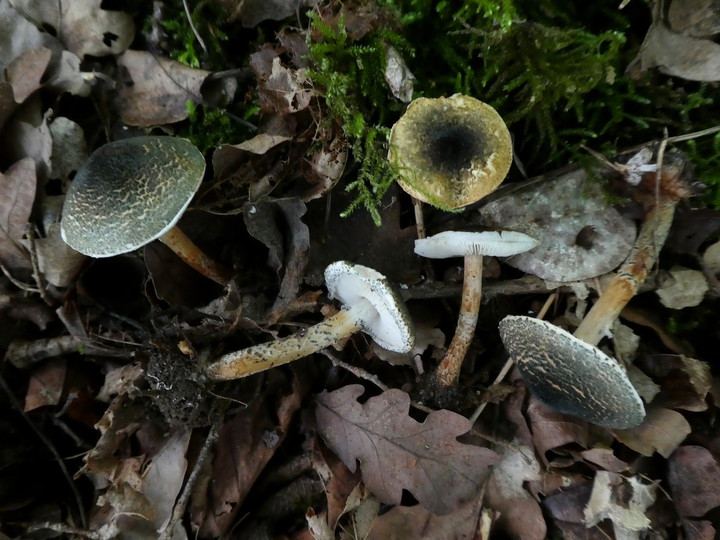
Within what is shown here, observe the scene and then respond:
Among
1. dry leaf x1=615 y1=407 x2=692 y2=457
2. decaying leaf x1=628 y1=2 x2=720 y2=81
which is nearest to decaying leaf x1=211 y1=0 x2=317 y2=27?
decaying leaf x1=628 y1=2 x2=720 y2=81

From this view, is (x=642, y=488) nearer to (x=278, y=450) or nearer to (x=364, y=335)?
(x=364, y=335)

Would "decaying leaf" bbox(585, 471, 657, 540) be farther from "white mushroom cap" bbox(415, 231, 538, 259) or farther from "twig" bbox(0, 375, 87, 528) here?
"twig" bbox(0, 375, 87, 528)

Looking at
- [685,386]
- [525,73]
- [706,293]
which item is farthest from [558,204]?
[685,386]

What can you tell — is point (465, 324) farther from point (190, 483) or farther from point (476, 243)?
point (190, 483)

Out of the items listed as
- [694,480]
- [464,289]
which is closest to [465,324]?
[464,289]

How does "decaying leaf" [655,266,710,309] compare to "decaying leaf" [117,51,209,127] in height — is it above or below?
below

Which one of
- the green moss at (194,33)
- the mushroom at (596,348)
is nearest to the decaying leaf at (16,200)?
the green moss at (194,33)
